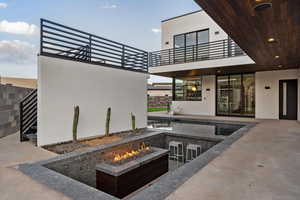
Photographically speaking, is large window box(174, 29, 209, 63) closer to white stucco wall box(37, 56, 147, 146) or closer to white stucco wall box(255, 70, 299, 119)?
white stucco wall box(255, 70, 299, 119)

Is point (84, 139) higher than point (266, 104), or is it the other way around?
point (266, 104)

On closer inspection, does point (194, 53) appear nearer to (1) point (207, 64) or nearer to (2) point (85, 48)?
(1) point (207, 64)

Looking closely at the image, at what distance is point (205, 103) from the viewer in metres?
12.5

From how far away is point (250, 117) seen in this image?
11.0 meters

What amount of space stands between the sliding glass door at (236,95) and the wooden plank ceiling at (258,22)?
18.9ft

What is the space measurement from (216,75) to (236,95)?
192 cm

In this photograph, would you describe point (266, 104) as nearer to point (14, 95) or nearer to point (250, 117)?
point (250, 117)

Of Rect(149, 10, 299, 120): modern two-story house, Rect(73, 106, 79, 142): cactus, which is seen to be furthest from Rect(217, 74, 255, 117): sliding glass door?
Rect(73, 106, 79, 142): cactus

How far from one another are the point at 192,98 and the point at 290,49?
7.57 meters

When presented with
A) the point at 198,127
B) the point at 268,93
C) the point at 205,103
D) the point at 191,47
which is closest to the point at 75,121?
the point at 198,127

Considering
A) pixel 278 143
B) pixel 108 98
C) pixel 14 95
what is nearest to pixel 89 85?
pixel 108 98

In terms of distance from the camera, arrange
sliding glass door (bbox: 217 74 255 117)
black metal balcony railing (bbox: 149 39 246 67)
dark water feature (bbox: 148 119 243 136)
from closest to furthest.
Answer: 1. dark water feature (bbox: 148 119 243 136)
2. black metal balcony railing (bbox: 149 39 246 67)
3. sliding glass door (bbox: 217 74 255 117)

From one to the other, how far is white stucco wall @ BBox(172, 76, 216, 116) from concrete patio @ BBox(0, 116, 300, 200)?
7991mm

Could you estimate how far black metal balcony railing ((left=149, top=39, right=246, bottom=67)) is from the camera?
10080 mm
